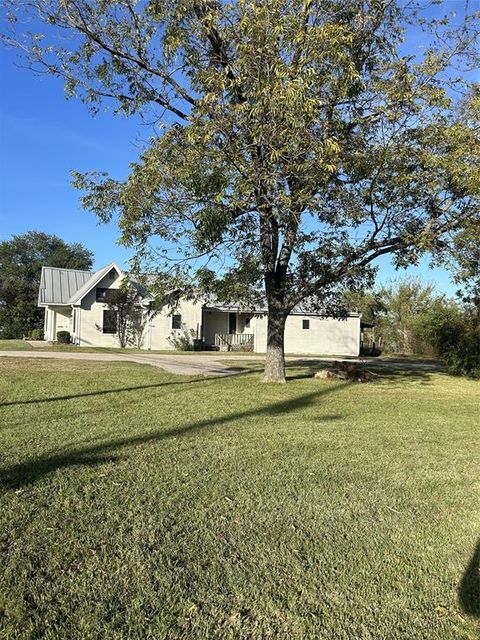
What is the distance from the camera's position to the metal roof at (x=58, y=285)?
36531 millimetres

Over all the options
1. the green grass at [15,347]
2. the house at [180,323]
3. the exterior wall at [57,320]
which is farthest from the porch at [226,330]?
the green grass at [15,347]

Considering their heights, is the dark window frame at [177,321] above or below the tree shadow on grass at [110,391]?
above

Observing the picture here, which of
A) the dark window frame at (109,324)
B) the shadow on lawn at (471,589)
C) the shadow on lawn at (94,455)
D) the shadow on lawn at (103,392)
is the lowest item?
the shadow on lawn at (471,589)

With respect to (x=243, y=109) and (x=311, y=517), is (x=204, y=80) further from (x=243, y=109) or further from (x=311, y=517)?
(x=311, y=517)

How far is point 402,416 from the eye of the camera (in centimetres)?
1022

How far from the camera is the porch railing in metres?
34.8

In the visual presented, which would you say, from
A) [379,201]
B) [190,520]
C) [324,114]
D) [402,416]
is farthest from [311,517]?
[379,201]

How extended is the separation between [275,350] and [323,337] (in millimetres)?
21614

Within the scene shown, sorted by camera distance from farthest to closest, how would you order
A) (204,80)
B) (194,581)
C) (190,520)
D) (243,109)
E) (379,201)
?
(379,201) < (204,80) < (243,109) < (190,520) < (194,581)

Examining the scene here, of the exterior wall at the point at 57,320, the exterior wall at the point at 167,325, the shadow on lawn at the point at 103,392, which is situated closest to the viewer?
the shadow on lawn at the point at 103,392

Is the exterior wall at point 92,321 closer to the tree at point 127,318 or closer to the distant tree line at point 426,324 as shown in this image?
the tree at point 127,318

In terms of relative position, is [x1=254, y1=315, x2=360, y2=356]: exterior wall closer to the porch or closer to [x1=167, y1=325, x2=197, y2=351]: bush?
the porch

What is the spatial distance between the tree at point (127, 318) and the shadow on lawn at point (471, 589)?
1122 inches

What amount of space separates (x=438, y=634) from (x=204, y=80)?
10.4 meters
